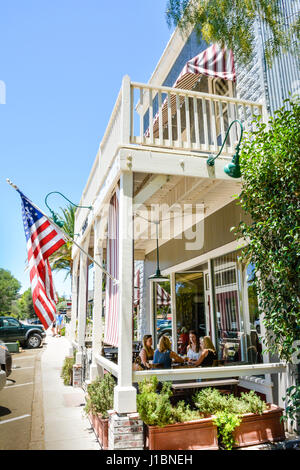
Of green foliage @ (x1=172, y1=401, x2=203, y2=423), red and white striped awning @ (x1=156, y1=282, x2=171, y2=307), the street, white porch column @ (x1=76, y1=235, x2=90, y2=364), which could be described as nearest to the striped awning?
white porch column @ (x1=76, y1=235, x2=90, y2=364)

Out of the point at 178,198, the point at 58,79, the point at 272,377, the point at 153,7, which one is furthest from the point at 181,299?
the point at 153,7

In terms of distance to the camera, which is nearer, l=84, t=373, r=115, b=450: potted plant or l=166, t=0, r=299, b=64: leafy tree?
l=84, t=373, r=115, b=450: potted plant

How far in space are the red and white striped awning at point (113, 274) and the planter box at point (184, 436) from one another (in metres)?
Result: 1.22

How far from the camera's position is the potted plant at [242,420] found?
4180mm

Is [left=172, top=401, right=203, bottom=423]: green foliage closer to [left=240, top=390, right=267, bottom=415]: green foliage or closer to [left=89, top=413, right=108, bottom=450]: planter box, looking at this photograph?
[left=240, top=390, right=267, bottom=415]: green foliage

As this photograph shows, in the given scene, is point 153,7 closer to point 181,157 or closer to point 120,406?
point 181,157

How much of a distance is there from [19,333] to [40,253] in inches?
610

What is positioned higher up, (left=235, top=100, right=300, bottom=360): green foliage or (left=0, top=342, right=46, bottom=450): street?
(left=235, top=100, right=300, bottom=360): green foliage

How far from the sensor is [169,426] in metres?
3.95

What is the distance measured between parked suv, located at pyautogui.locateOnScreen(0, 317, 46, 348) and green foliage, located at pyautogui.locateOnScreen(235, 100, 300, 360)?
1701 cm

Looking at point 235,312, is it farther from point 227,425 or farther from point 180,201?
point 227,425

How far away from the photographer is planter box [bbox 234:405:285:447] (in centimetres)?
427

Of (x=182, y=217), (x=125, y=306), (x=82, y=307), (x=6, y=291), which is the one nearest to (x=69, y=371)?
(x=82, y=307)
